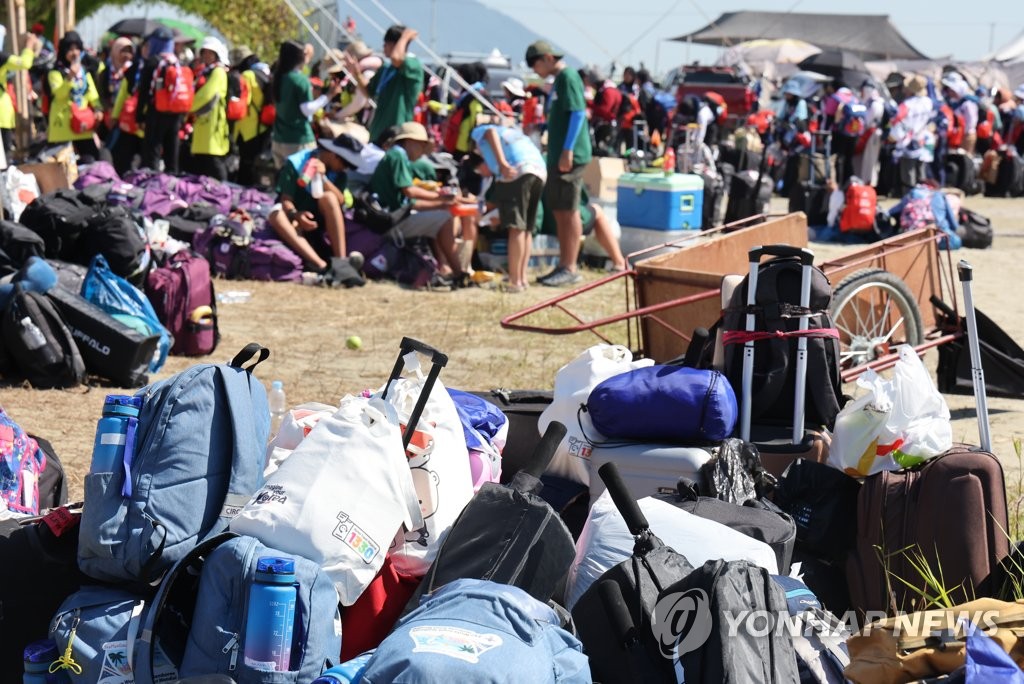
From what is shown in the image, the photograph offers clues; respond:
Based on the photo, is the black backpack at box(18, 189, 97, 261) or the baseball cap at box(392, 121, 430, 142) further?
the baseball cap at box(392, 121, 430, 142)

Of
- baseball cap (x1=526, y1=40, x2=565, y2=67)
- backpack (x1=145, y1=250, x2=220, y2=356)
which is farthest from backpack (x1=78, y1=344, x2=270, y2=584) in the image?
Answer: baseball cap (x1=526, y1=40, x2=565, y2=67)

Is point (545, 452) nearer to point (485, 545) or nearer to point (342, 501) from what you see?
point (485, 545)

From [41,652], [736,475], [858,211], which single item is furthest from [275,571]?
[858,211]

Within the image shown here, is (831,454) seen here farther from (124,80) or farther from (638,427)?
(124,80)

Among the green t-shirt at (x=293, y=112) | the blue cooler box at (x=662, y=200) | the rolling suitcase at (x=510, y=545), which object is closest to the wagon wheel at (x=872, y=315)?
the rolling suitcase at (x=510, y=545)

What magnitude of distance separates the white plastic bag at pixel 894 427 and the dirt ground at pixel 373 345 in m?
1.28

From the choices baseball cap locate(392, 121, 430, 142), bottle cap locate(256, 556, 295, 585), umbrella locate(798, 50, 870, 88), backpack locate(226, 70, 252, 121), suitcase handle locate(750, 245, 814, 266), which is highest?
umbrella locate(798, 50, 870, 88)

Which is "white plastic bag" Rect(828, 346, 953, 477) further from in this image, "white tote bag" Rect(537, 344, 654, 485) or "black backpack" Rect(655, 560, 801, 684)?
"black backpack" Rect(655, 560, 801, 684)

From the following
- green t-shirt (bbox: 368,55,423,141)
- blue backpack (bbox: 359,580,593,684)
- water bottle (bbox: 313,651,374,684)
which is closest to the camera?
blue backpack (bbox: 359,580,593,684)

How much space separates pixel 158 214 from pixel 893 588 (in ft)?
25.4

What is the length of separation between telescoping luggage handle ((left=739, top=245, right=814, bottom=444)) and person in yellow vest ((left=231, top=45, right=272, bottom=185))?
10.0 meters

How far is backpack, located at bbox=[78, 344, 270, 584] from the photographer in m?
3.03

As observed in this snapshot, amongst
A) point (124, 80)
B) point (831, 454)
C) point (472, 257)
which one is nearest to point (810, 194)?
point (472, 257)

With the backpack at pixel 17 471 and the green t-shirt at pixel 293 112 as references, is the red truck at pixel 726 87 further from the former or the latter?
the backpack at pixel 17 471
